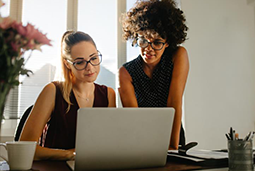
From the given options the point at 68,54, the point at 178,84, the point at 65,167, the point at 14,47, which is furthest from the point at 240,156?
the point at 68,54

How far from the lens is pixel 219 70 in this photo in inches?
144

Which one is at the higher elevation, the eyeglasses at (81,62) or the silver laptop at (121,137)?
the eyeglasses at (81,62)

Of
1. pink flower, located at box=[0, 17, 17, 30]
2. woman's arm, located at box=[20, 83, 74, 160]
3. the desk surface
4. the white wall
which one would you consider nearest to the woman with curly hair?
woman's arm, located at box=[20, 83, 74, 160]

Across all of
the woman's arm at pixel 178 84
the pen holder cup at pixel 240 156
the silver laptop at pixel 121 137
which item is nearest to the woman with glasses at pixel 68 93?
the woman's arm at pixel 178 84

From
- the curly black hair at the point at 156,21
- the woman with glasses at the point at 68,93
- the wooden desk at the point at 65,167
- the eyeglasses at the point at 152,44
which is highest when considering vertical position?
the curly black hair at the point at 156,21

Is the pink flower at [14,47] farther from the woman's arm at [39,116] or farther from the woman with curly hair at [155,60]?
the woman with curly hair at [155,60]

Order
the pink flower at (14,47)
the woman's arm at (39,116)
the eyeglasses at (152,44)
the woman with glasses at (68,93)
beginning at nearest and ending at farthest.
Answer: the pink flower at (14,47), the woman's arm at (39,116), the woman with glasses at (68,93), the eyeglasses at (152,44)

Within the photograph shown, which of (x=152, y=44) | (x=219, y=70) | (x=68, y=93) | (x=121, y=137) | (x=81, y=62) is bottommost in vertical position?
(x=121, y=137)

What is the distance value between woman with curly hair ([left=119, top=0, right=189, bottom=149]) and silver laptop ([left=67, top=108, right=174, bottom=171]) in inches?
28.7

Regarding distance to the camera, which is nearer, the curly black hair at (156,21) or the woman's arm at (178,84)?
the woman's arm at (178,84)

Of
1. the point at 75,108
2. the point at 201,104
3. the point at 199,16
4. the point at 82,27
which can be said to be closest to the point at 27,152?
the point at 75,108

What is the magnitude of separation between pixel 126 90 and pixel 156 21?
0.44m

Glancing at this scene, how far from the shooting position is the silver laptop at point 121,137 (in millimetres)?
816

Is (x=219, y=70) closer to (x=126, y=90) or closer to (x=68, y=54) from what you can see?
(x=126, y=90)
